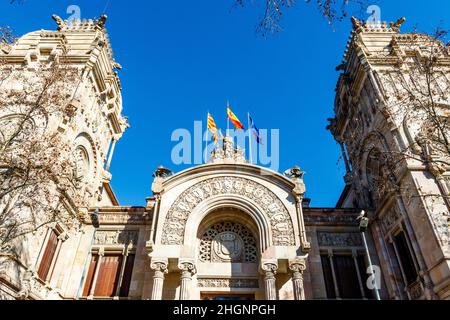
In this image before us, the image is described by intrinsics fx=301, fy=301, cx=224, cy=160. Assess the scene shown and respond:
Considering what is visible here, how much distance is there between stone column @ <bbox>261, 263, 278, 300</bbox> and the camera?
15023mm

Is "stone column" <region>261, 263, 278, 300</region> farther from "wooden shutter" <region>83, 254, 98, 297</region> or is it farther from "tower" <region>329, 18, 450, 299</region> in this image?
"wooden shutter" <region>83, 254, 98, 297</region>

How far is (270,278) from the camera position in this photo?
50.3 feet

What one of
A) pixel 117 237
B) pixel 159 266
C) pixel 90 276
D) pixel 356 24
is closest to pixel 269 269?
pixel 159 266

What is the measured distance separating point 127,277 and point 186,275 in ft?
15.1

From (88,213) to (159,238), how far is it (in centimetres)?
662

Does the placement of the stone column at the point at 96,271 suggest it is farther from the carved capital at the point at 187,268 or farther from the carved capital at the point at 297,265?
the carved capital at the point at 297,265

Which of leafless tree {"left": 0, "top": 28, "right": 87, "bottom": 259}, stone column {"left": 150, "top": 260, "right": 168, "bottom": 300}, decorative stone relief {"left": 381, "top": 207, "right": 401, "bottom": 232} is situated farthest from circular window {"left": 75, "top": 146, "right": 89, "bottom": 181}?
decorative stone relief {"left": 381, "top": 207, "right": 401, "bottom": 232}

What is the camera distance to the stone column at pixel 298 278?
14750mm

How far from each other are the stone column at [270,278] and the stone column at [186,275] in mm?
3689

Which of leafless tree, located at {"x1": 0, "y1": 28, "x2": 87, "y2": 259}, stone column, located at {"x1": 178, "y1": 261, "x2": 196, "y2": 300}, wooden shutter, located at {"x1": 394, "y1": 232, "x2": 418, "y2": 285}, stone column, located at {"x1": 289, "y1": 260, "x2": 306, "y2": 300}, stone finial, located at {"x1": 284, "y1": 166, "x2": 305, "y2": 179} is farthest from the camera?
stone finial, located at {"x1": 284, "y1": 166, "x2": 305, "y2": 179}

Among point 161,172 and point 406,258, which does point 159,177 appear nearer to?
point 161,172

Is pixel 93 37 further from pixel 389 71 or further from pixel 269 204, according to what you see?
pixel 389 71
